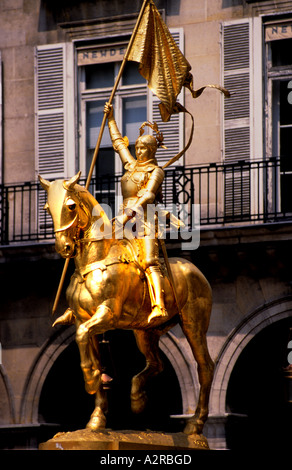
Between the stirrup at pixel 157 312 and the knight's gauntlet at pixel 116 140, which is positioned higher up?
the knight's gauntlet at pixel 116 140

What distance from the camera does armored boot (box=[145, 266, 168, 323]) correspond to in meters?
13.1

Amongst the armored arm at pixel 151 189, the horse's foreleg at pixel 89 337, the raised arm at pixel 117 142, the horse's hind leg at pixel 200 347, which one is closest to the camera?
the horse's foreleg at pixel 89 337

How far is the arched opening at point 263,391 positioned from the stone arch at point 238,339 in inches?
6.5

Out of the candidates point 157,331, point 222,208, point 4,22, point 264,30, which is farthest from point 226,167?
point 157,331

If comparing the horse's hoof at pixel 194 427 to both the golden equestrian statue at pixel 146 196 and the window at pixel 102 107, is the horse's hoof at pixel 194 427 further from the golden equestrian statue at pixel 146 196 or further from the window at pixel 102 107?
the window at pixel 102 107

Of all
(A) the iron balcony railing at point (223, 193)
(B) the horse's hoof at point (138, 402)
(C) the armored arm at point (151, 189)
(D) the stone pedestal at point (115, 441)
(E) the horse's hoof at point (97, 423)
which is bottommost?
(D) the stone pedestal at point (115, 441)

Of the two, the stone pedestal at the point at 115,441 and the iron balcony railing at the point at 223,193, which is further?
the iron balcony railing at the point at 223,193

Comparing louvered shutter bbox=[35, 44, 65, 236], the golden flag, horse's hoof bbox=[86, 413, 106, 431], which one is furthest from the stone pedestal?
louvered shutter bbox=[35, 44, 65, 236]

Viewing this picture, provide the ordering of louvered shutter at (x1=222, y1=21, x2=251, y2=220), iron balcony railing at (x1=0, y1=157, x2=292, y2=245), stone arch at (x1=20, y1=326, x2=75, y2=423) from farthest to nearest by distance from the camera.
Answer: stone arch at (x1=20, y1=326, x2=75, y2=423) < louvered shutter at (x1=222, y1=21, x2=251, y2=220) < iron balcony railing at (x1=0, y1=157, x2=292, y2=245)

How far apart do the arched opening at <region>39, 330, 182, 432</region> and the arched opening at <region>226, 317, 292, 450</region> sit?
108 centimetres

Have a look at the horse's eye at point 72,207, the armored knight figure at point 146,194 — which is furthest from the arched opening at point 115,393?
the horse's eye at point 72,207

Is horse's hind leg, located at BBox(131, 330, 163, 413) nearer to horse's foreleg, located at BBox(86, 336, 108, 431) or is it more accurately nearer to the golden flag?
horse's foreleg, located at BBox(86, 336, 108, 431)

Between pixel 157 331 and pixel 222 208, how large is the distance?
658cm

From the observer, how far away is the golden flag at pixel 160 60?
14148 mm
